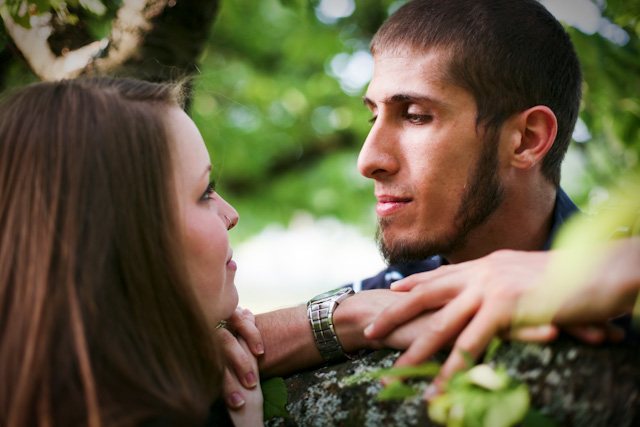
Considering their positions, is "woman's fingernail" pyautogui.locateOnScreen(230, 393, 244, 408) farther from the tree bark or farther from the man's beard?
the man's beard

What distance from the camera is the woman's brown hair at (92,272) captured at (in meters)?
1.25

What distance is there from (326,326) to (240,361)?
0.32 m

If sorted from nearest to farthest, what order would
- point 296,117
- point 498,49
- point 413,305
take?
point 413,305
point 498,49
point 296,117

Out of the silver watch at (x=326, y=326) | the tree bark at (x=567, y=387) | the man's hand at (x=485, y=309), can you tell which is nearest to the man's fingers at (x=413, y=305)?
the man's hand at (x=485, y=309)

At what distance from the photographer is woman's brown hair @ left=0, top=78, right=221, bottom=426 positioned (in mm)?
1250

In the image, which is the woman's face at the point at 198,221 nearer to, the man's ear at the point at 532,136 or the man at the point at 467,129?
the man at the point at 467,129

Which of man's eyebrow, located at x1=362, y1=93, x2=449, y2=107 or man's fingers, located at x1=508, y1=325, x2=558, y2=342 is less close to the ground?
man's eyebrow, located at x1=362, y1=93, x2=449, y2=107

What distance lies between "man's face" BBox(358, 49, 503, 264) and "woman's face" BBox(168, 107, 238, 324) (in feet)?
3.85

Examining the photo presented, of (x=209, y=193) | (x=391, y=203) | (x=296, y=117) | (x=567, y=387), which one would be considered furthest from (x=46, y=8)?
(x=296, y=117)

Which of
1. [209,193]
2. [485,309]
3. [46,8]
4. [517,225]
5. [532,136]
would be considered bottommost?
[517,225]

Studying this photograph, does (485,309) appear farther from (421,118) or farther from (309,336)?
(421,118)

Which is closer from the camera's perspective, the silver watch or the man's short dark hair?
the silver watch

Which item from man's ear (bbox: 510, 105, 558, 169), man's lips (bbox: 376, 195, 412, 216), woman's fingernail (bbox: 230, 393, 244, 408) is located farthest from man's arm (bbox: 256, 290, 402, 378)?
man's ear (bbox: 510, 105, 558, 169)

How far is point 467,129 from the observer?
8.82 ft
